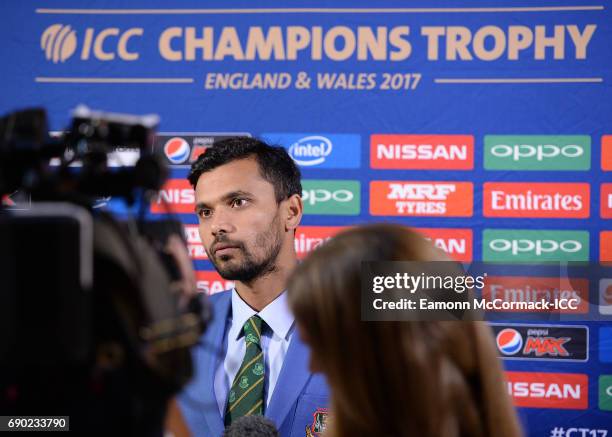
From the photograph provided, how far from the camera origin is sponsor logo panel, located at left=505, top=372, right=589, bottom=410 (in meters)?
2.15

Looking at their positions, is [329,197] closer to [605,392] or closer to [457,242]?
[457,242]

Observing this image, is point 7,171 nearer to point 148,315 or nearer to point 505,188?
point 148,315

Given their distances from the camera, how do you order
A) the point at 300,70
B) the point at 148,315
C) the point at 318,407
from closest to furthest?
the point at 148,315, the point at 318,407, the point at 300,70

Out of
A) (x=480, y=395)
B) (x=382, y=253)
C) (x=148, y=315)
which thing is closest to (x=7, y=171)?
(x=148, y=315)

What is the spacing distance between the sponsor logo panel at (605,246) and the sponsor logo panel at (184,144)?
125 cm

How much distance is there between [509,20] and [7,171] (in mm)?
1951

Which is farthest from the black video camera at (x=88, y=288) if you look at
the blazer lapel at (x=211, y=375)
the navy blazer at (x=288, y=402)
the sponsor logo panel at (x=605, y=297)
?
the sponsor logo panel at (x=605, y=297)

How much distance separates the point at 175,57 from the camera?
2357 mm

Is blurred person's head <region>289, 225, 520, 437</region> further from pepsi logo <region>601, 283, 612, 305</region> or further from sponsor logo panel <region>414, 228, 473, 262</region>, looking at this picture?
pepsi logo <region>601, 283, 612, 305</region>

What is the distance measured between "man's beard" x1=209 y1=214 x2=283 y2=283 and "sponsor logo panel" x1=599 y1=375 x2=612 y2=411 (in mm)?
1181

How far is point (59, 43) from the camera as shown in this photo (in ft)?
7.90

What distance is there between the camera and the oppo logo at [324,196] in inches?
89.4

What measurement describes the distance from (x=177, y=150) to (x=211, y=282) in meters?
0.49

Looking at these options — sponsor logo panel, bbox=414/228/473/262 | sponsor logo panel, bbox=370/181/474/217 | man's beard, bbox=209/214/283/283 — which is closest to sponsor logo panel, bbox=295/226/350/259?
sponsor logo panel, bbox=370/181/474/217
